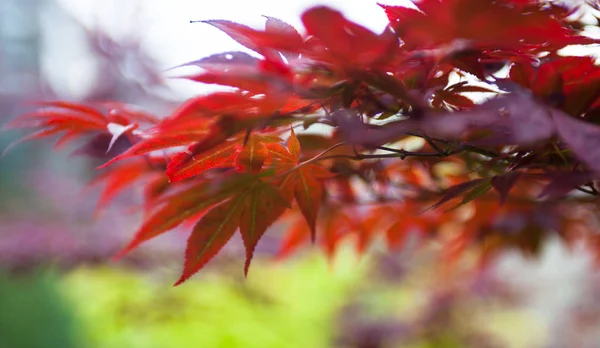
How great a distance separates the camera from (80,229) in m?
2.03

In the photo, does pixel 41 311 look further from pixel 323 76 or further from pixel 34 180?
pixel 323 76

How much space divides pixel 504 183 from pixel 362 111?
0.47 feet

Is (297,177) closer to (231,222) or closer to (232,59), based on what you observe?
(231,222)

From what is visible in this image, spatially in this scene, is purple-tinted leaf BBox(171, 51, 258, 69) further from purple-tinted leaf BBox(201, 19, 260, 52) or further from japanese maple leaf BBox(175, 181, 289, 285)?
japanese maple leaf BBox(175, 181, 289, 285)

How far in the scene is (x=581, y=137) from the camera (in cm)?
38

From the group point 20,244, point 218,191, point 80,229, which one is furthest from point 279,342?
point 218,191

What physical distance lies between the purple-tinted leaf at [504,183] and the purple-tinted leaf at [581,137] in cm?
11

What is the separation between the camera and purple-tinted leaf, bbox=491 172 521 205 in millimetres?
487

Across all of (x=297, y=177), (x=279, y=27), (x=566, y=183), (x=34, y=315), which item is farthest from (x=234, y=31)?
(x=34, y=315)

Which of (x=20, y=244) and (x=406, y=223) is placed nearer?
(x=406, y=223)

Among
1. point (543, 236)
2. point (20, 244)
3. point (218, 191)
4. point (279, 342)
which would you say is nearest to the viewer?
point (218, 191)

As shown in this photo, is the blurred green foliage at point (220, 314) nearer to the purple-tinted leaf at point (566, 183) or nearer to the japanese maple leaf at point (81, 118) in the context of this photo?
the japanese maple leaf at point (81, 118)

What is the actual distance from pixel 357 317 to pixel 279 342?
1.22 metres

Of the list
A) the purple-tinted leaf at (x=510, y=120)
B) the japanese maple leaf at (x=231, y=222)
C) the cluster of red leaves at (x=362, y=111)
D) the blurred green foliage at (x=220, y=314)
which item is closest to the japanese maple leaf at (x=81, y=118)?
the cluster of red leaves at (x=362, y=111)
